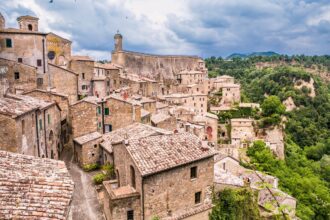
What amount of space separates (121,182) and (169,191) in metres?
4.28

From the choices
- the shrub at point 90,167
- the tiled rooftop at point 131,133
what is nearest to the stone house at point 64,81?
the tiled rooftop at point 131,133

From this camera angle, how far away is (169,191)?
722 inches

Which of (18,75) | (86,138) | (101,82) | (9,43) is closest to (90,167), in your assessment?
(86,138)

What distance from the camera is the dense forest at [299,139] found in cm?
4738

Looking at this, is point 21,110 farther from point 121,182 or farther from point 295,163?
point 295,163

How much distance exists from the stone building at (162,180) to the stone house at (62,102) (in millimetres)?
12687

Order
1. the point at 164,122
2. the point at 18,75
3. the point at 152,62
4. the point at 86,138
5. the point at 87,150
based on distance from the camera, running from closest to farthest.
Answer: the point at 87,150, the point at 86,138, the point at 18,75, the point at 164,122, the point at 152,62

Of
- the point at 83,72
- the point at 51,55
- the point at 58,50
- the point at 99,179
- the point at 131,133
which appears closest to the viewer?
the point at 99,179

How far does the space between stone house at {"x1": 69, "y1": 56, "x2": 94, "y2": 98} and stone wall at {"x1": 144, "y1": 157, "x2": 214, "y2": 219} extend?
1260 inches

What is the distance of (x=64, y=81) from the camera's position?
132 feet

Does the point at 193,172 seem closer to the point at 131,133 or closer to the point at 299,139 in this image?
the point at 131,133

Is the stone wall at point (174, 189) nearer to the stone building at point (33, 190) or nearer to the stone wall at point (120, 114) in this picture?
the stone building at point (33, 190)

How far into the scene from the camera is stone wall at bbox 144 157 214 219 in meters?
17.8

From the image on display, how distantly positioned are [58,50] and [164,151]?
35.6 meters
